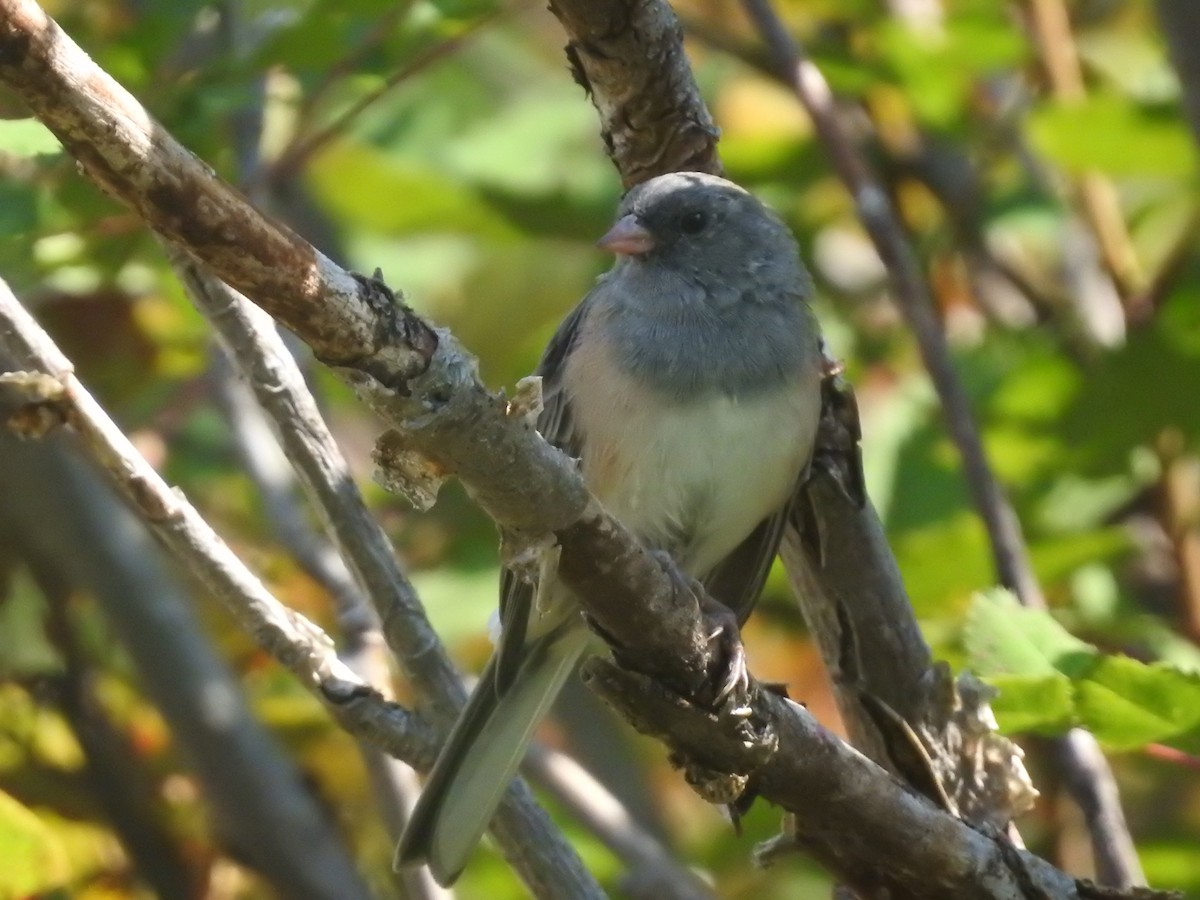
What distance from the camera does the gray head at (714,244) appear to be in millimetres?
2526

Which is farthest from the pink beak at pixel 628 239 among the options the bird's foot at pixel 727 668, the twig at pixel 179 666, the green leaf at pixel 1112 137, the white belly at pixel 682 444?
the bird's foot at pixel 727 668

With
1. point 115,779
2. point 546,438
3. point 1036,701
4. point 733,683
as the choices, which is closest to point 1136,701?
point 1036,701

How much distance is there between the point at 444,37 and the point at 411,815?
101 cm

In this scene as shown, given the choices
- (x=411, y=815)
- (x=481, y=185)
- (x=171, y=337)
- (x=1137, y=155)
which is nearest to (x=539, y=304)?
(x=481, y=185)

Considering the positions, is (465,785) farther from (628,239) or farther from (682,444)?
(628,239)

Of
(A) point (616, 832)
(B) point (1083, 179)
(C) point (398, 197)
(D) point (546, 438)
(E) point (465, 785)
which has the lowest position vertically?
(A) point (616, 832)

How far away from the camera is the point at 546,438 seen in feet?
7.89

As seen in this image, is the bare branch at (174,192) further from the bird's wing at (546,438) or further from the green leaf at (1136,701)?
the bird's wing at (546,438)

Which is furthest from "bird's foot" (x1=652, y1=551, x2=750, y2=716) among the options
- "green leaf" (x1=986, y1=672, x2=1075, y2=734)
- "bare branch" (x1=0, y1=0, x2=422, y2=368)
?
"bare branch" (x1=0, y1=0, x2=422, y2=368)

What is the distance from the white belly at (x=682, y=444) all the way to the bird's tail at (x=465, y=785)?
13.3 inches

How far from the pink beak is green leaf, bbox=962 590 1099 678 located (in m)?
0.97

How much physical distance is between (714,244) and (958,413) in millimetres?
533

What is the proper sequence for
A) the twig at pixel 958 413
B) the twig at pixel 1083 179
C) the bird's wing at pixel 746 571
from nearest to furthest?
the twig at pixel 958 413 → the bird's wing at pixel 746 571 → the twig at pixel 1083 179

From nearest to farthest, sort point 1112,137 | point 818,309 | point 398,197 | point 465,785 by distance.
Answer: point 465,785 → point 1112,137 → point 398,197 → point 818,309
